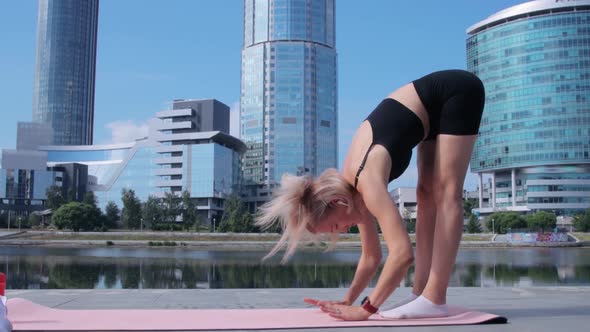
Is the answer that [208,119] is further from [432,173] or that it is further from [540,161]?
[432,173]

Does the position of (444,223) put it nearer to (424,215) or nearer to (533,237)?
(424,215)

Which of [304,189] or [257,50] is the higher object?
[257,50]

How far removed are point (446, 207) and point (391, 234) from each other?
712 millimetres

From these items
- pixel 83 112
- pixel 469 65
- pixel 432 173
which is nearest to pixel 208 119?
pixel 469 65

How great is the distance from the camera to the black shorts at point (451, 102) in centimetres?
419

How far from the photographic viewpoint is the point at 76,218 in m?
75.4

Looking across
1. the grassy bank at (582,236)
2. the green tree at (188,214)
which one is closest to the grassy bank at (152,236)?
the grassy bank at (582,236)

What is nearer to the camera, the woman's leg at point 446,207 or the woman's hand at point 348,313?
the woman's hand at point 348,313

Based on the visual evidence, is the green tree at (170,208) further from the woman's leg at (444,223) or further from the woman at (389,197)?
the woman's leg at (444,223)

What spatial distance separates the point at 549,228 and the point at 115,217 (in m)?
65.4

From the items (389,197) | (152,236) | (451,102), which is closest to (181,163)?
(152,236)

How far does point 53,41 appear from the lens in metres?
165

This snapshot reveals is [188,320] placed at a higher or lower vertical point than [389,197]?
lower

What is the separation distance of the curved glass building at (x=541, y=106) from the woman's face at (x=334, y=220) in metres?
97.6
